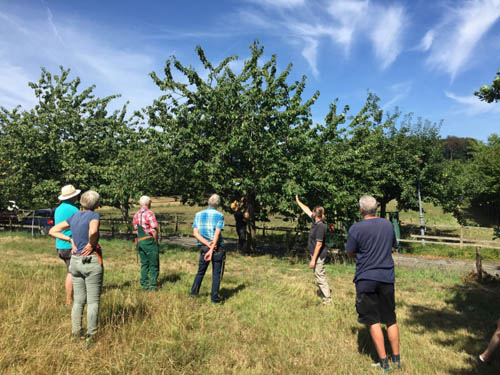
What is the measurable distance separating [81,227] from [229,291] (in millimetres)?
3494

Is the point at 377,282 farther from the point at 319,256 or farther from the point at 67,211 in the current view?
the point at 67,211

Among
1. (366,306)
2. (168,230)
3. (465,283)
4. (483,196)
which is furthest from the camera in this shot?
(483,196)

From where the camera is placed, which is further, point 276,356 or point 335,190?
point 335,190

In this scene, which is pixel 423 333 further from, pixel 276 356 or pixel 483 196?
pixel 483 196

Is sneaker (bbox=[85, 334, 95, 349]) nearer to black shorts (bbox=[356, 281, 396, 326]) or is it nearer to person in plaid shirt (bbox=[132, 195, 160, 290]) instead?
person in plaid shirt (bbox=[132, 195, 160, 290])

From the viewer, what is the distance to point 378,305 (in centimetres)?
376

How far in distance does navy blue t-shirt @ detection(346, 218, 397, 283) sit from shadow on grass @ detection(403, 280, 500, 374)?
135 cm

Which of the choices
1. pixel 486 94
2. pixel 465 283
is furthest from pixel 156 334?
pixel 465 283

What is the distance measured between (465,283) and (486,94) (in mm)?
6135

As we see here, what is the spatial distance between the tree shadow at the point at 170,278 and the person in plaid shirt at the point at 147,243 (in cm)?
60

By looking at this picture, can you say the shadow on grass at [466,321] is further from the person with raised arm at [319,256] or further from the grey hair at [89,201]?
the grey hair at [89,201]

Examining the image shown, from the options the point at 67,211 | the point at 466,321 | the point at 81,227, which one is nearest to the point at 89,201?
the point at 81,227

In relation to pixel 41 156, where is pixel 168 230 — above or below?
below

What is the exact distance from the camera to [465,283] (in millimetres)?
8555
